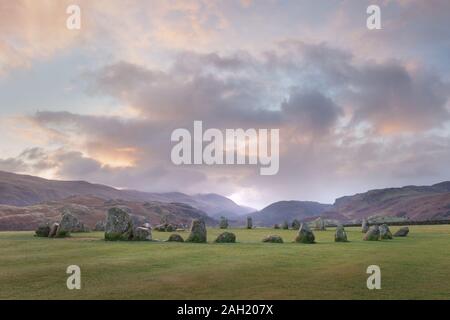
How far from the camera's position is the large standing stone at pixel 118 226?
3609 centimetres

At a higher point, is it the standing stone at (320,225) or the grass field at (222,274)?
the grass field at (222,274)

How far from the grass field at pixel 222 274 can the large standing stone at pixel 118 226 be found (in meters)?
9.26

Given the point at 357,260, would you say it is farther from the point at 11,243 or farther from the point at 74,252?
the point at 11,243

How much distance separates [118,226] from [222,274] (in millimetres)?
21167

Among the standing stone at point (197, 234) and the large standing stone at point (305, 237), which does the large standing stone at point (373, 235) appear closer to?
the large standing stone at point (305, 237)

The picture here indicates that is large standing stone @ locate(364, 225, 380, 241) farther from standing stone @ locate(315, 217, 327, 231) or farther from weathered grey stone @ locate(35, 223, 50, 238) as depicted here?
weathered grey stone @ locate(35, 223, 50, 238)

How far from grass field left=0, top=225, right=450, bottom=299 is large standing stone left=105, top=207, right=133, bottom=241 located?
926 centimetres

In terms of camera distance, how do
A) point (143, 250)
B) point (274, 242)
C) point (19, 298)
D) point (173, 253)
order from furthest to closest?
point (274, 242)
point (143, 250)
point (173, 253)
point (19, 298)

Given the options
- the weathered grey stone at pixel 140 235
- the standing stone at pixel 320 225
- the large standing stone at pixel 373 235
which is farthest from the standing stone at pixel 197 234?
the standing stone at pixel 320 225

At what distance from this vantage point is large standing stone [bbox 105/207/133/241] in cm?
3609

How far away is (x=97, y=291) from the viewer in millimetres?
14578
